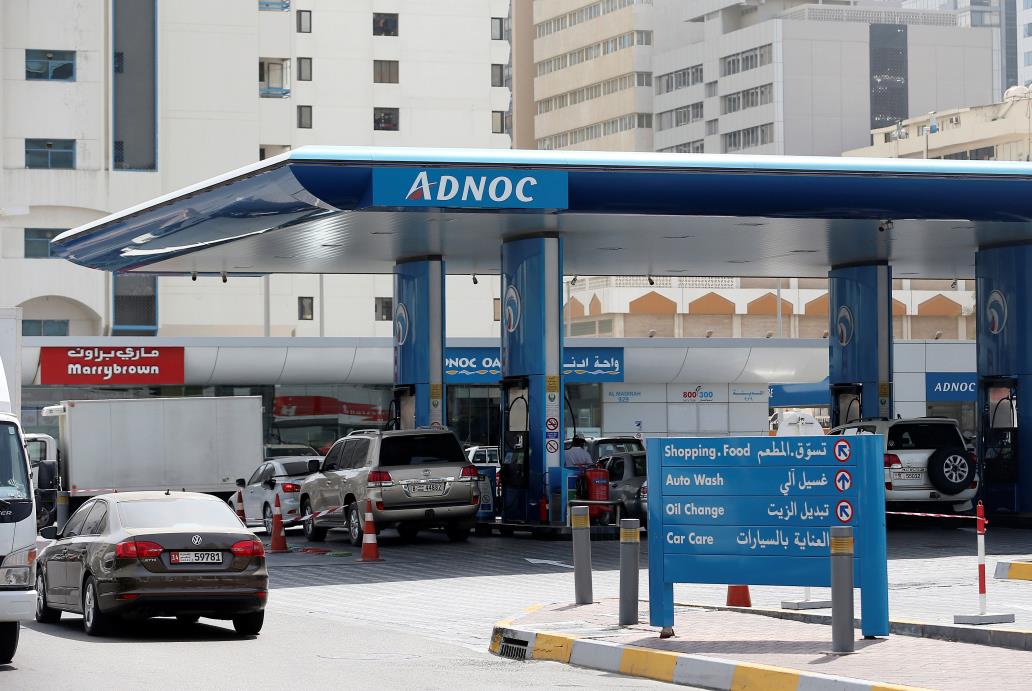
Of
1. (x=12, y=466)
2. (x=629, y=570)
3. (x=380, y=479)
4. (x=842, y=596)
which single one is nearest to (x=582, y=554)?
(x=629, y=570)

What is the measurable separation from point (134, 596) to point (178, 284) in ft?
171

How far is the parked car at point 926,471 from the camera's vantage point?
87.4ft

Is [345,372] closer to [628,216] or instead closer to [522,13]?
[628,216]

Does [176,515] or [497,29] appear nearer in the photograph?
[176,515]

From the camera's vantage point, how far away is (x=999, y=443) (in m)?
28.7

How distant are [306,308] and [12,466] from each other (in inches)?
2203

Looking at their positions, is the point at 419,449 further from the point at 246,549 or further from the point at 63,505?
the point at 246,549

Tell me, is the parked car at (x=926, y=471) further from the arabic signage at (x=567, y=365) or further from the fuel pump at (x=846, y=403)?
the arabic signage at (x=567, y=365)

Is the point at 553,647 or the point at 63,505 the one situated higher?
the point at 553,647

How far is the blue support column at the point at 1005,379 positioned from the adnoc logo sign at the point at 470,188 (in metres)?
9.34

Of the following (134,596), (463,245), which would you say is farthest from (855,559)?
(463,245)

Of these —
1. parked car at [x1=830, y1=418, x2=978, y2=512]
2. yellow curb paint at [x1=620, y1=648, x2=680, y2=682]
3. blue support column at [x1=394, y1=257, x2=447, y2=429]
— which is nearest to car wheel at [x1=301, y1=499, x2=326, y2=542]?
blue support column at [x1=394, y1=257, x2=447, y2=429]

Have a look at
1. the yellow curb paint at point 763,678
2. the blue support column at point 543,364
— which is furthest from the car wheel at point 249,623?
the blue support column at point 543,364

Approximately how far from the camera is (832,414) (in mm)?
32812
